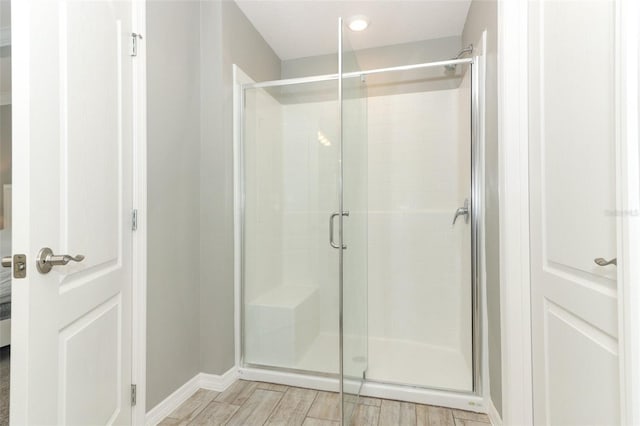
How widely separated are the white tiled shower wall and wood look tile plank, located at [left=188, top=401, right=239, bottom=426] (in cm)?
39

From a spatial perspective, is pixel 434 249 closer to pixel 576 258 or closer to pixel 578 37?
pixel 576 258

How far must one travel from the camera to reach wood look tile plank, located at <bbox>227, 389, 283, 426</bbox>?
5.65 feet

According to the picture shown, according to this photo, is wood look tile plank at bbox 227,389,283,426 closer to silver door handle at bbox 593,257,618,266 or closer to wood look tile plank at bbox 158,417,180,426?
wood look tile plank at bbox 158,417,180,426

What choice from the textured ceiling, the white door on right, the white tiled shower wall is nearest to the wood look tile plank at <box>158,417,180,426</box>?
the white tiled shower wall

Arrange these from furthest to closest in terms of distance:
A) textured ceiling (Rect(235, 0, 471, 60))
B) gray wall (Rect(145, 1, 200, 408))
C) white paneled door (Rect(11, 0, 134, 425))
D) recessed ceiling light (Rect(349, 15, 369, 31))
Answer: recessed ceiling light (Rect(349, 15, 369, 31))
textured ceiling (Rect(235, 0, 471, 60))
gray wall (Rect(145, 1, 200, 408))
white paneled door (Rect(11, 0, 134, 425))

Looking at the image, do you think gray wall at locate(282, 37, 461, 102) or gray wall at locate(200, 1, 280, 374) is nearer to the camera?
gray wall at locate(200, 1, 280, 374)

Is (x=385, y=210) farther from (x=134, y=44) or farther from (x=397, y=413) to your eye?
(x=134, y=44)

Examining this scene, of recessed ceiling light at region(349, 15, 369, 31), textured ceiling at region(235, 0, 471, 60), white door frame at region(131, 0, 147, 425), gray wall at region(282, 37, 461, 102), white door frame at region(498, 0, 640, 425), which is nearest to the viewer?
white door frame at region(498, 0, 640, 425)

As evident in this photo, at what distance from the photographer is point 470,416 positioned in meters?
1.77

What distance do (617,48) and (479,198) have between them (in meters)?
1.19

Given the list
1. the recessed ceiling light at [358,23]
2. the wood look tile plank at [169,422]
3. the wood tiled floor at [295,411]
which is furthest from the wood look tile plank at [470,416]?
the recessed ceiling light at [358,23]

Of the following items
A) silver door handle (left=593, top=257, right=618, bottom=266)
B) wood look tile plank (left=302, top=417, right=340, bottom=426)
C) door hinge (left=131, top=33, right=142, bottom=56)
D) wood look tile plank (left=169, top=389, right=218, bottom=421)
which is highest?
door hinge (left=131, top=33, right=142, bottom=56)

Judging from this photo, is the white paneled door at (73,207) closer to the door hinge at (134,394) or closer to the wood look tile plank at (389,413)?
the door hinge at (134,394)

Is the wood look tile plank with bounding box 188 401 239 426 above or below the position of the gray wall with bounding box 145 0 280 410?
below
